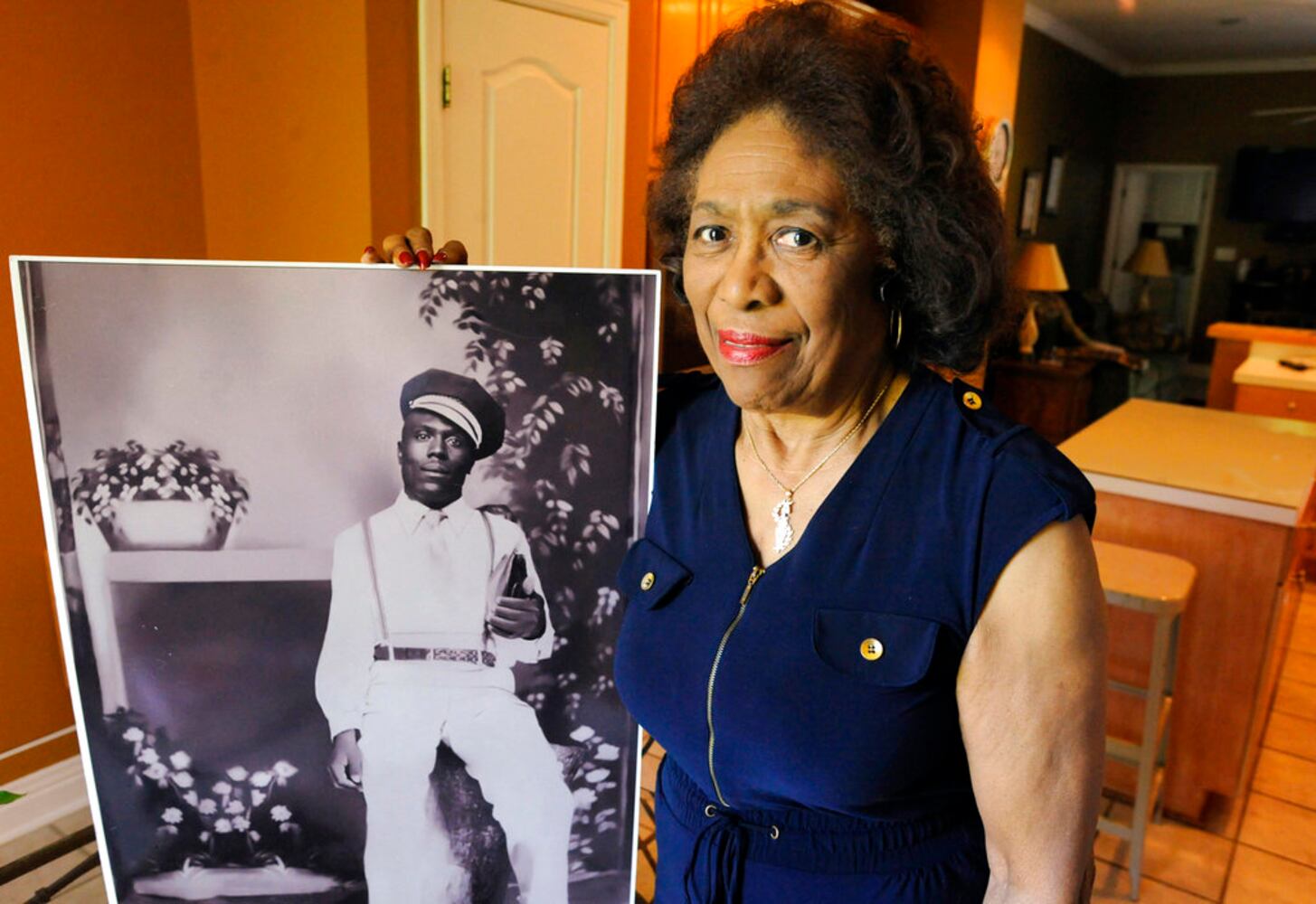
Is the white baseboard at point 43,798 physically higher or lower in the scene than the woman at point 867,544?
lower

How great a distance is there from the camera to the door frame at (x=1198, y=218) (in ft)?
29.5

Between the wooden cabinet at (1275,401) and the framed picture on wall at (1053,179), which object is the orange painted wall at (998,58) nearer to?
the wooden cabinet at (1275,401)

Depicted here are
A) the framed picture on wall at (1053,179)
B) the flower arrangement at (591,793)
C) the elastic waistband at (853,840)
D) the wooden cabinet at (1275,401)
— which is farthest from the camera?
the framed picture on wall at (1053,179)

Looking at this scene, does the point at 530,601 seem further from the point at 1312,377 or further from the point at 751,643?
the point at 1312,377

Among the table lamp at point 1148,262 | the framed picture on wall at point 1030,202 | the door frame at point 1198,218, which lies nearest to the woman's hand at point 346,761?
the framed picture on wall at point 1030,202

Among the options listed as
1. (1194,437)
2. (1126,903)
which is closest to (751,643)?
(1126,903)

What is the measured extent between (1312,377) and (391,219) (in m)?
4.01

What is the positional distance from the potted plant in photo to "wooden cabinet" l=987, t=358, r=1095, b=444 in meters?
5.47

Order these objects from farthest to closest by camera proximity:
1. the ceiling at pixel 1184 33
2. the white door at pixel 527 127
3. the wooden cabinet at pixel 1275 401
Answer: the ceiling at pixel 1184 33 → the wooden cabinet at pixel 1275 401 → the white door at pixel 527 127

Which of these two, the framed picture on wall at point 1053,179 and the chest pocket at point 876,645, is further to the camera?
the framed picture on wall at point 1053,179

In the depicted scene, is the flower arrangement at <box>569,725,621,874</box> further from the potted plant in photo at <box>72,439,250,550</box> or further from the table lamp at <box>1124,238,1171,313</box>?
A: the table lamp at <box>1124,238,1171,313</box>

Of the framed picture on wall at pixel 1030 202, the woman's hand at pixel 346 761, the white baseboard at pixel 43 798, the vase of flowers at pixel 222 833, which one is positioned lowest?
the white baseboard at pixel 43 798

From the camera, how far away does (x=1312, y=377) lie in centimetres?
420

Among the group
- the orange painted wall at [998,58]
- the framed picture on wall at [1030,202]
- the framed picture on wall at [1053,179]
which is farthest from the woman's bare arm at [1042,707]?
the framed picture on wall at [1053,179]
